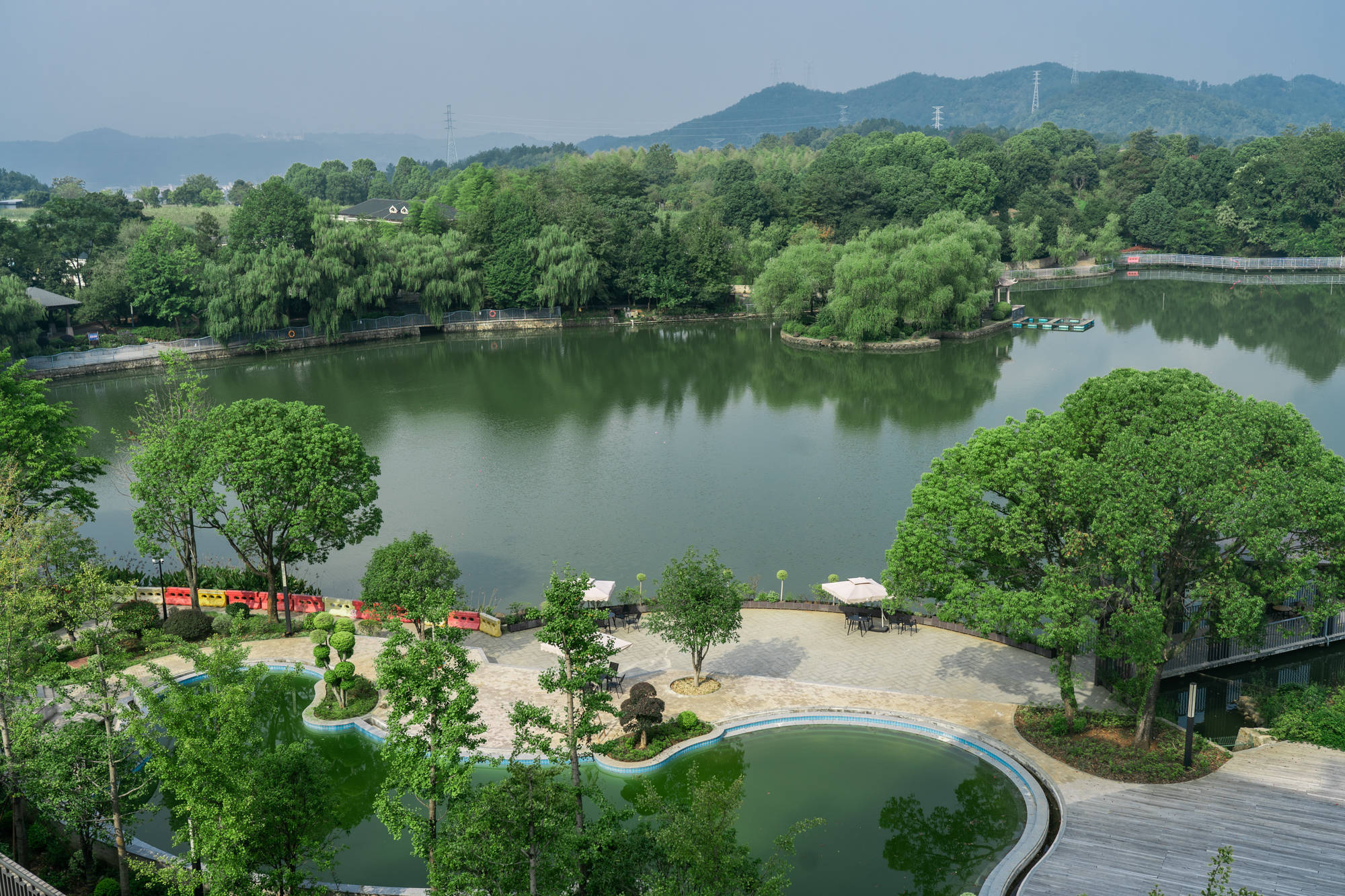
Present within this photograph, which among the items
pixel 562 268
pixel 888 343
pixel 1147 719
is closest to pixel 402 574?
pixel 1147 719

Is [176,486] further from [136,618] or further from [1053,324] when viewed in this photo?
[1053,324]

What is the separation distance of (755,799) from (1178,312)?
223 ft

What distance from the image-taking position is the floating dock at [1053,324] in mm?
68625

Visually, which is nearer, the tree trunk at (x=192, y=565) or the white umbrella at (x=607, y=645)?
the white umbrella at (x=607, y=645)

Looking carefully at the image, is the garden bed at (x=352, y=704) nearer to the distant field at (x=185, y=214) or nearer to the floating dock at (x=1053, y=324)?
the floating dock at (x=1053, y=324)

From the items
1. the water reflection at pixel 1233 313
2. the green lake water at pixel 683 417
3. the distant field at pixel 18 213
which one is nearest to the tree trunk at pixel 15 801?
the green lake water at pixel 683 417

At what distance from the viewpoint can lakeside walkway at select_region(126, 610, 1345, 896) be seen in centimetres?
1521

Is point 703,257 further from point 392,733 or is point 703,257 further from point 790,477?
point 392,733

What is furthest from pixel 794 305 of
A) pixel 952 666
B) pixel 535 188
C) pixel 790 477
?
pixel 952 666

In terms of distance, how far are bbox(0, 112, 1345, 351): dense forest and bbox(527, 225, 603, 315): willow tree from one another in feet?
0.43

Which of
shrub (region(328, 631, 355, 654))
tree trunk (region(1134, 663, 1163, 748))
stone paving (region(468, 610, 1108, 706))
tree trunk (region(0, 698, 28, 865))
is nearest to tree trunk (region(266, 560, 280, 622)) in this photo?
shrub (region(328, 631, 355, 654))

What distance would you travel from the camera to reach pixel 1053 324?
69062 mm

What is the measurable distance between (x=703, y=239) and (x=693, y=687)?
5672cm

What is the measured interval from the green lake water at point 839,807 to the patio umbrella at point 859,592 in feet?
15.8
